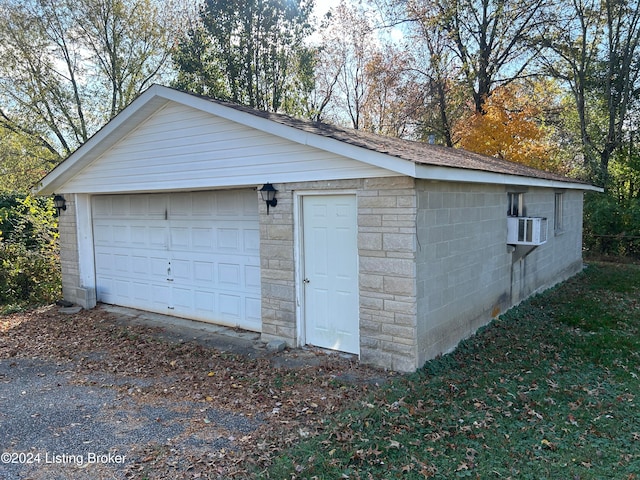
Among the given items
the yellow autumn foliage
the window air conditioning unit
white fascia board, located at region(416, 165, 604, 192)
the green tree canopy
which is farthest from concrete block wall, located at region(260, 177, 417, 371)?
the green tree canopy

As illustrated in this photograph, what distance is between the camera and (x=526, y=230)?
25.7 feet

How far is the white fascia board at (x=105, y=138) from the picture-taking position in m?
7.22

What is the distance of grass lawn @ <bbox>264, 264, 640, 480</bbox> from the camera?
3.53 metres

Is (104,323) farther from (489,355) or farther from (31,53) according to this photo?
(31,53)

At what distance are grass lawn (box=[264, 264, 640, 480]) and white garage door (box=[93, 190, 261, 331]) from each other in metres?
3.36

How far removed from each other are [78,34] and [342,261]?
19057 millimetres

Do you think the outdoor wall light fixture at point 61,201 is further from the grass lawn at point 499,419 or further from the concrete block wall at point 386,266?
the grass lawn at point 499,419

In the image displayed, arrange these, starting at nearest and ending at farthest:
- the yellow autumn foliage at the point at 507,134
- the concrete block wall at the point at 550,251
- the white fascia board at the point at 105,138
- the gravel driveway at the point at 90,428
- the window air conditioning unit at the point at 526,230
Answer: the gravel driveway at the point at 90,428, the white fascia board at the point at 105,138, the window air conditioning unit at the point at 526,230, the concrete block wall at the point at 550,251, the yellow autumn foliage at the point at 507,134

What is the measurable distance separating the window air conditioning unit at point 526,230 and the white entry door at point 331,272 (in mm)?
3571

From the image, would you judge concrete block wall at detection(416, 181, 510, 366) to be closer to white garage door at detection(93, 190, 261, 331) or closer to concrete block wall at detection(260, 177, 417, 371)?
concrete block wall at detection(260, 177, 417, 371)

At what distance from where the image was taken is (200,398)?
16.1 feet

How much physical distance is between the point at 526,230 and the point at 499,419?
4427 mm

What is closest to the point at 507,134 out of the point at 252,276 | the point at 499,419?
the point at 252,276

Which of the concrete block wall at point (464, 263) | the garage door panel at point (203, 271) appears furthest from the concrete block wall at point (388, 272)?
the garage door panel at point (203, 271)
